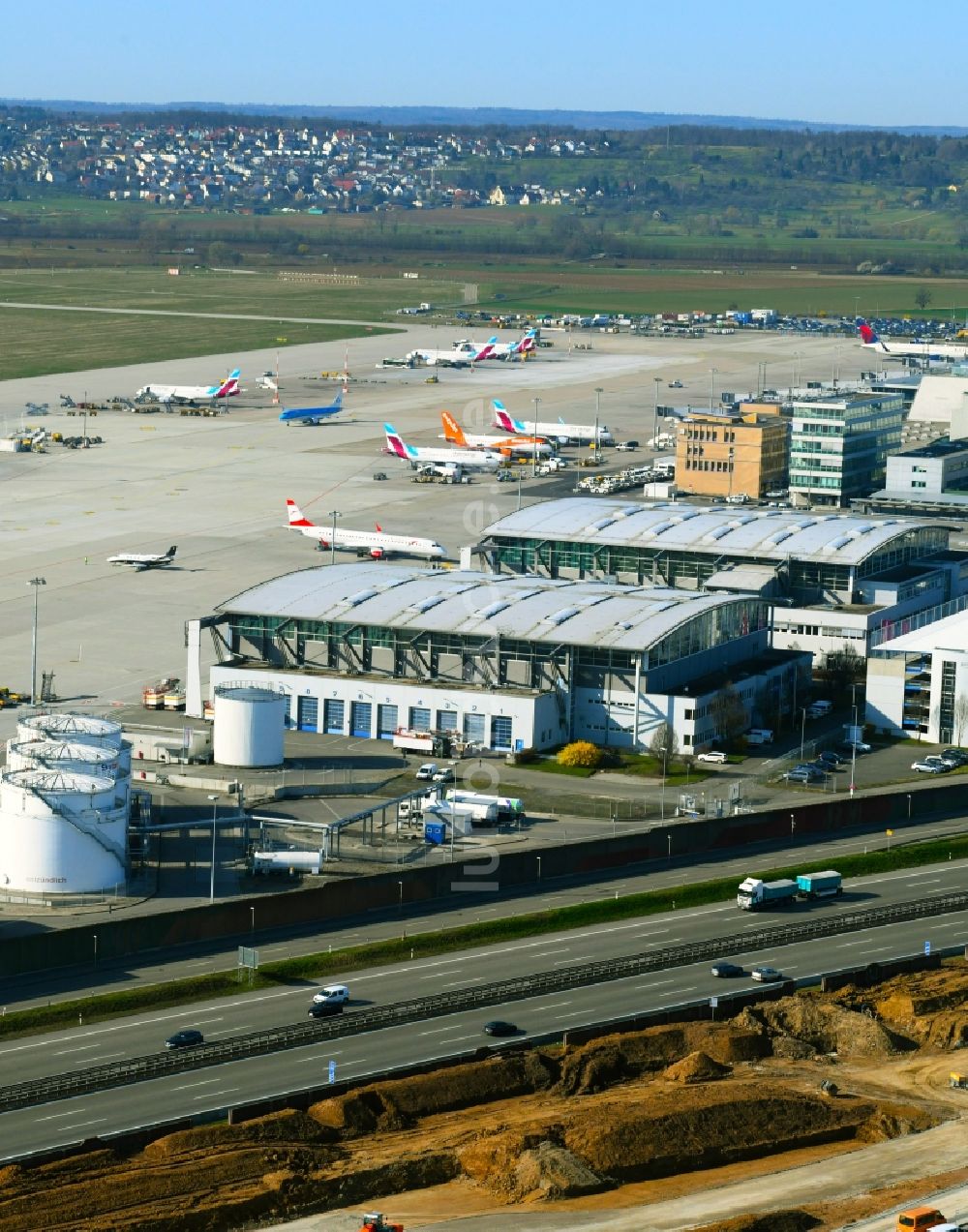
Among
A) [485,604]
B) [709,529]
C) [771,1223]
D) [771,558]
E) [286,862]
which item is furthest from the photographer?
[709,529]

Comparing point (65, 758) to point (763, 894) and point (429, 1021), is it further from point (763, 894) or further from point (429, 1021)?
point (763, 894)

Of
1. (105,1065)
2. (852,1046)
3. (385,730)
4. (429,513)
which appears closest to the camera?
(105,1065)

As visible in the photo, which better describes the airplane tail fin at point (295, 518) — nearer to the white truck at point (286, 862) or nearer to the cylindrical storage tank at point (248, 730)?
the cylindrical storage tank at point (248, 730)

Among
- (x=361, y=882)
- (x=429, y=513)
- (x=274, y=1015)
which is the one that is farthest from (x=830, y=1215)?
(x=429, y=513)

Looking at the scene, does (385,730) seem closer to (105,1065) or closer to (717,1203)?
(105,1065)

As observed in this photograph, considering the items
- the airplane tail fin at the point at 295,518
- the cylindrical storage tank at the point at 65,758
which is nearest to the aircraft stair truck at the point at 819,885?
the cylindrical storage tank at the point at 65,758

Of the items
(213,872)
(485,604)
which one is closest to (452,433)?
(485,604)

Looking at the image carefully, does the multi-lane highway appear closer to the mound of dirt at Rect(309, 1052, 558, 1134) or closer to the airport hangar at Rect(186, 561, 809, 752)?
the mound of dirt at Rect(309, 1052, 558, 1134)
